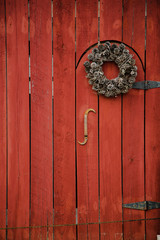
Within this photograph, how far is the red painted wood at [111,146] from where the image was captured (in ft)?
5.00

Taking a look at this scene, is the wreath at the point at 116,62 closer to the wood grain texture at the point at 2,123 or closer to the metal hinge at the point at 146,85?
the metal hinge at the point at 146,85

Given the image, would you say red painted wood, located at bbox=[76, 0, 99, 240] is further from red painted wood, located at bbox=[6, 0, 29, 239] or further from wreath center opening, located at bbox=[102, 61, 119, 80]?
red painted wood, located at bbox=[6, 0, 29, 239]

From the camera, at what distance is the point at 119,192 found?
1.55 m

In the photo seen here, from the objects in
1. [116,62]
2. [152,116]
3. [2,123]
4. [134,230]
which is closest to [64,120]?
[2,123]

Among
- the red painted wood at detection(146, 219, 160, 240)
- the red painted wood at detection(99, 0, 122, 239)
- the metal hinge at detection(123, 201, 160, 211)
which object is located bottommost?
the red painted wood at detection(146, 219, 160, 240)

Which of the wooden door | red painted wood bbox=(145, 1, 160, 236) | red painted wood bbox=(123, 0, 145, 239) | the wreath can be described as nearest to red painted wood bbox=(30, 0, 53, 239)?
the wooden door

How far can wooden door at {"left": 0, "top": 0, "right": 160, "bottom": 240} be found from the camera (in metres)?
1.49

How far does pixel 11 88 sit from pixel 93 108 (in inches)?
23.5

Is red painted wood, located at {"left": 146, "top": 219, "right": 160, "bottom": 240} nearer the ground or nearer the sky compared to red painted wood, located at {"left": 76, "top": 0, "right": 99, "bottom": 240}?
nearer the ground

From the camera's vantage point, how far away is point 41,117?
1.51 metres

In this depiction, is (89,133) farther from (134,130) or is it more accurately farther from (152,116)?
(152,116)

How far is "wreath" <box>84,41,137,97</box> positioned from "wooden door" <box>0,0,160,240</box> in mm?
64

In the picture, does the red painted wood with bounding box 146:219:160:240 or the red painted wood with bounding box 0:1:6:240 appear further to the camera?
the red painted wood with bounding box 146:219:160:240

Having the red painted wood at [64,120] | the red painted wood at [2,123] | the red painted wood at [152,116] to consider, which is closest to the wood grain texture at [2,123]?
→ the red painted wood at [2,123]
